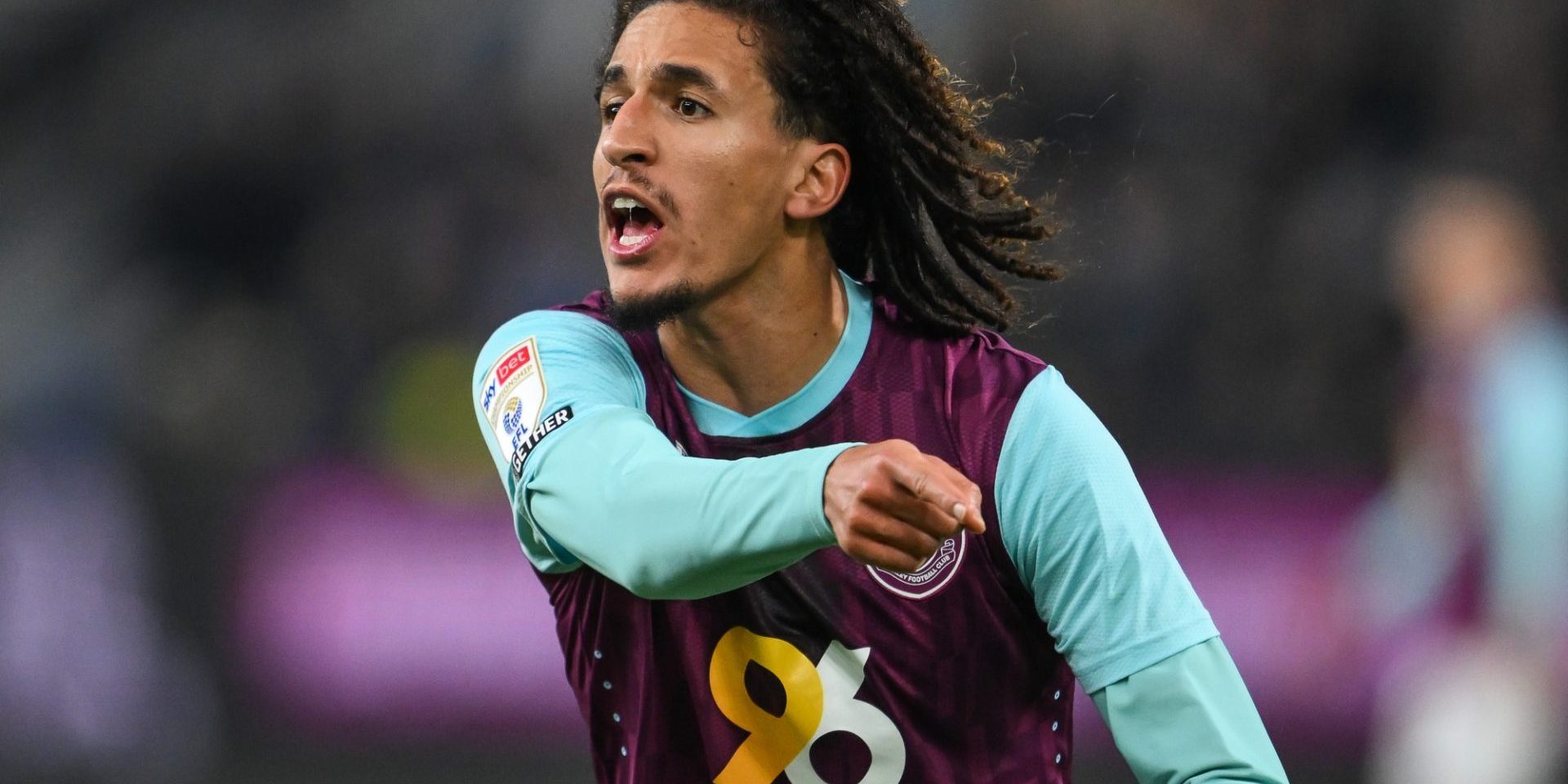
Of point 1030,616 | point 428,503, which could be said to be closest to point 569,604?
point 1030,616

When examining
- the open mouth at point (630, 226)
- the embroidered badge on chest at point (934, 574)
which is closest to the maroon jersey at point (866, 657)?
the embroidered badge on chest at point (934, 574)

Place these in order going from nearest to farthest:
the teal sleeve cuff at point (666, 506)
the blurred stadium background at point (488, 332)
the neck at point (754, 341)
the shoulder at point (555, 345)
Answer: the teal sleeve cuff at point (666, 506) → the shoulder at point (555, 345) → the neck at point (754, 341) → the blurred stadium background at point (488, 332)

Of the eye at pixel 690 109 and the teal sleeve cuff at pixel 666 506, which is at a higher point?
the eye at pixel 690 109

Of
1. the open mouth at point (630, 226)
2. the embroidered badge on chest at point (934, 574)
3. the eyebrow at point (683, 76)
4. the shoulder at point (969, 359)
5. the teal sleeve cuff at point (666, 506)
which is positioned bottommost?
the embroidered badge on chest at point (934, 574)

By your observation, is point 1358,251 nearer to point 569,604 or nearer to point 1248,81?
point 1248,81

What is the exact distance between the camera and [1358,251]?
19.1 ft

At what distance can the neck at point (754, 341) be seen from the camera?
2713 mm

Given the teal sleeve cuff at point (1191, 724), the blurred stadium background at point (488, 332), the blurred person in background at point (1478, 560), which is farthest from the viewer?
the blurred stadium background at point (488, 332)

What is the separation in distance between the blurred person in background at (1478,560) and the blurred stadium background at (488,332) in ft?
0.04

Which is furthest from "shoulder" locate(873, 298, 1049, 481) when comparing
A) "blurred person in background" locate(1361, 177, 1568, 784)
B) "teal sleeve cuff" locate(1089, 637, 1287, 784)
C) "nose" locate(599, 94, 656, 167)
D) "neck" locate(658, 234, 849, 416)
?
"blurred person in background" locate(1361, 177, 1568, 784)

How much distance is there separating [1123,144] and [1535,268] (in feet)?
4.62

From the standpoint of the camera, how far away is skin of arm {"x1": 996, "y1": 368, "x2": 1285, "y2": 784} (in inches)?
91.2

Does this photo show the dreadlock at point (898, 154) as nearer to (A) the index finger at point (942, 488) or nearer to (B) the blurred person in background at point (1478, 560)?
(A) the index finger at point (942, 488)

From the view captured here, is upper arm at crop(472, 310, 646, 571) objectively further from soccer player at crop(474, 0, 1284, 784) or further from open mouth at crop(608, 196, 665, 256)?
open mouth at crop(608, 196, 665, 256)
